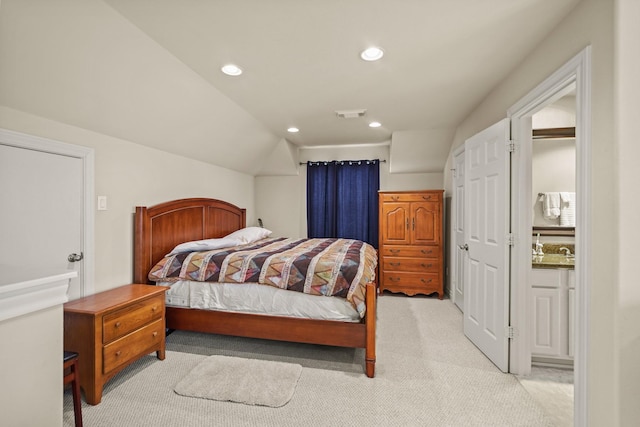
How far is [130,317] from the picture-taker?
2262mm

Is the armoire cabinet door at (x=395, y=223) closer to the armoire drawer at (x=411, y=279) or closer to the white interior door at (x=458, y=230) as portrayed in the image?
the armoire drawer at (x=411, y=279)

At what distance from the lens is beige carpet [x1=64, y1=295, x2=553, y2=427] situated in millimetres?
1886

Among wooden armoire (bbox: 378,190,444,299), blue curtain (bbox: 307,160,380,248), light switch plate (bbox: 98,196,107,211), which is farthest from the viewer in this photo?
blue curtain (bbox: 307,160,380,248)

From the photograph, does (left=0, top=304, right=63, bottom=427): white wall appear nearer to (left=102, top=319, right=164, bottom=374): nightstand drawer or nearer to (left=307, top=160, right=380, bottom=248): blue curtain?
(left=102, top=319, right=164, bottom=374): nightstand drawer

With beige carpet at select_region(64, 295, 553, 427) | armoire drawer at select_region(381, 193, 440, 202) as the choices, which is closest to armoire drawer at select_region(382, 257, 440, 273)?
armoire drawer at select_region(381, 193, 440, 202)

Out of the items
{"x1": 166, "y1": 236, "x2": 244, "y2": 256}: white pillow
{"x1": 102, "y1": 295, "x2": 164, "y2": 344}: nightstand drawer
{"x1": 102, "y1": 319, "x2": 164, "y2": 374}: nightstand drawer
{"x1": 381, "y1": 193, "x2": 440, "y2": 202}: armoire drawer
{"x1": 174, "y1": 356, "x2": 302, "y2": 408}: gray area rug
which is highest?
{"x1": 381, "y1": 193, "x2": 440, "y2": 202}: armoire drawer

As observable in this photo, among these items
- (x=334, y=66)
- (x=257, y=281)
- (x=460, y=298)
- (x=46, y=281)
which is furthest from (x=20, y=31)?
(x=460, y=298)

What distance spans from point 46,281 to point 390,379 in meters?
2.30

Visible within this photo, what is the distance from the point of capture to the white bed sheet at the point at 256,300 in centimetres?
251

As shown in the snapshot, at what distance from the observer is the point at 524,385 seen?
2275 millimetres

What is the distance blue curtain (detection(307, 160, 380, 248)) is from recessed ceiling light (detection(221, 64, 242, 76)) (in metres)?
3.04

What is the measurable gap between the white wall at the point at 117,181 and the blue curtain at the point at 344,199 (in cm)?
252

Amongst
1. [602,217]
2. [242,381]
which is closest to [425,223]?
[602,217]

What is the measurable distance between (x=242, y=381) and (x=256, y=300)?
2.16 feet
